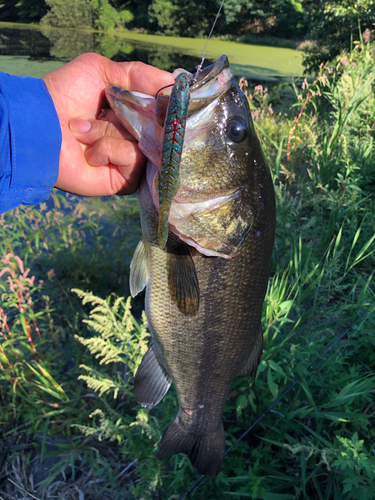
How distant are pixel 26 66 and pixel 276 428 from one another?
11.1 meters

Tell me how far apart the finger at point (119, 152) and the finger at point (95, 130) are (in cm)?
3

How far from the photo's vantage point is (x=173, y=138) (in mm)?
981

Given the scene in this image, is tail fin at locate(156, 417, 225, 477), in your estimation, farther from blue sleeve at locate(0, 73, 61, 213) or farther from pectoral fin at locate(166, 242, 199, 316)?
blue sleeve at locate(0, 73, 61, 213)

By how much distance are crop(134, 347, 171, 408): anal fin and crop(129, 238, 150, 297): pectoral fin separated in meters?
0.37

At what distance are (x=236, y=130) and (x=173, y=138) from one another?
345 mm

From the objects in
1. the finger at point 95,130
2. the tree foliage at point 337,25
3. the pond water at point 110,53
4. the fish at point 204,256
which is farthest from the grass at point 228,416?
the pond water at point 110,53

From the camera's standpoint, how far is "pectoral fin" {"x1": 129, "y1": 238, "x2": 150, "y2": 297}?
1.48m

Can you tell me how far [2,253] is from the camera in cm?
303

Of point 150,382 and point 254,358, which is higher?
point 254,358

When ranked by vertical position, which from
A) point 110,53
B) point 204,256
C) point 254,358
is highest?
point 110,53

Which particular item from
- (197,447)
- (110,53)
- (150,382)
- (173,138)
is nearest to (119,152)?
(173,138)

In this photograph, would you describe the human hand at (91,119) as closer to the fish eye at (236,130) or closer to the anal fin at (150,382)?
the fish eye at (236,130)

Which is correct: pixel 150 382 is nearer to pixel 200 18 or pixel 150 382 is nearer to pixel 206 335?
pixel 206 335

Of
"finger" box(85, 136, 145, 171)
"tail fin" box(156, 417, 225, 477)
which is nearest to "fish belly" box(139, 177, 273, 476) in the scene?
"tail fin" box(156, 417, 225, 477)
